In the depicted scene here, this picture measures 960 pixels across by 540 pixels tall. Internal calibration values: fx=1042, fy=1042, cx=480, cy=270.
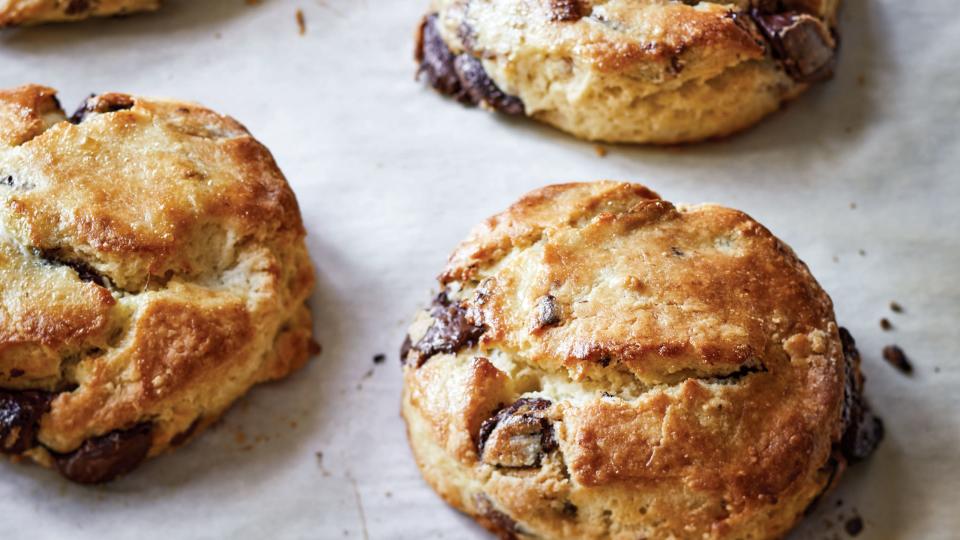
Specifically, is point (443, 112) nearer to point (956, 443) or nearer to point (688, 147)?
point (688, 147)

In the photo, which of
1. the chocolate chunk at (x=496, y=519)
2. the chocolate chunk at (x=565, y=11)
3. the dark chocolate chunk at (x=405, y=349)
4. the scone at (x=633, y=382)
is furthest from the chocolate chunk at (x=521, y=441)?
the chocolate chunk at (x=565, y=11)

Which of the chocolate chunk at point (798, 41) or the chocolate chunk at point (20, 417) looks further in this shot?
the chocolate chunk at point (798, 41)

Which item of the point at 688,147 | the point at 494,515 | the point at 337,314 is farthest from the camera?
the point at 688,147

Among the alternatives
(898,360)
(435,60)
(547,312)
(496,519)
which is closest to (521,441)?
(496,519)

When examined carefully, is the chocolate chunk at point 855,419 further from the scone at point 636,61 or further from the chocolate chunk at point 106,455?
the chocolate chunk at point 106,455

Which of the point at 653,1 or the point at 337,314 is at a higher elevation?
the point at 653,1

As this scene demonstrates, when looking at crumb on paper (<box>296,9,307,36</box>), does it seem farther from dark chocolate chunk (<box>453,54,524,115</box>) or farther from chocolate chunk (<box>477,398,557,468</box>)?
chocolate chunk (<box>477,398,557,468</box>)

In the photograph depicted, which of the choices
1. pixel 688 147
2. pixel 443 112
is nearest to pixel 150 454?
pixel 443 112

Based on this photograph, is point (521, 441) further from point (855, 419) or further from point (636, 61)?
point (636, 61)
